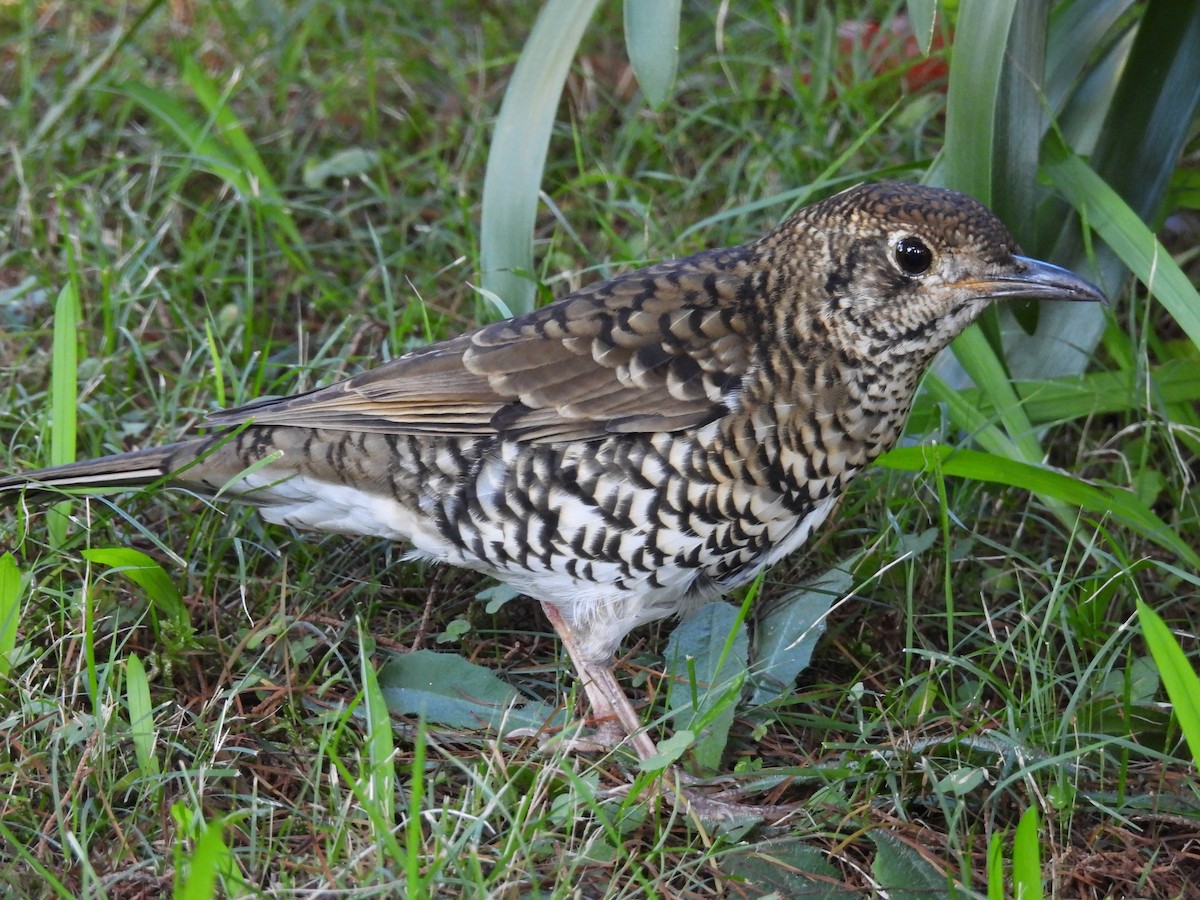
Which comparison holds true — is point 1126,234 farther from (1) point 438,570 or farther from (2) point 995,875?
(1) point 438,570

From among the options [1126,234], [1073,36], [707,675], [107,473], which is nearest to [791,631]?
[707,675]

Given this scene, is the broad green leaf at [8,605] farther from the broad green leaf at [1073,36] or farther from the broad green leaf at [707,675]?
the broad green leaf at [1073,36]

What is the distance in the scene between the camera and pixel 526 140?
3.46m

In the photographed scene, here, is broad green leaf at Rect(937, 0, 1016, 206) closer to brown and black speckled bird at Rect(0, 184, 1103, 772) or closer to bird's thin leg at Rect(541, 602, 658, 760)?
brown and black speckled bird at Rect(0, 184, 1103, 772)

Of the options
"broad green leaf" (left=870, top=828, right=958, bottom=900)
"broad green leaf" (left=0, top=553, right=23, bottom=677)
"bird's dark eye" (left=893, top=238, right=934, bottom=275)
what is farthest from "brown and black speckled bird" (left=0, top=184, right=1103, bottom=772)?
"broad green leaf" (left=870, top=828, right=958, bottom=900)

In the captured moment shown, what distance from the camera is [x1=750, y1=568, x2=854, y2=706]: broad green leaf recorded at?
297cm

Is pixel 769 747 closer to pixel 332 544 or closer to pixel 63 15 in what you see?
pixel 332 544

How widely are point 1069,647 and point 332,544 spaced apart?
172 centimetres

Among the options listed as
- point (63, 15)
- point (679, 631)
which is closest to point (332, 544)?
point (679, 631)

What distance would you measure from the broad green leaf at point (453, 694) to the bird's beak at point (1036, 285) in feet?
4.06

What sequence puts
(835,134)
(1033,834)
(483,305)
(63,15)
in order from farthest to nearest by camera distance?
(63,15) → (835,134) → (483,305) → (1033,834)

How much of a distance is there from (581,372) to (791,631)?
2.39ft

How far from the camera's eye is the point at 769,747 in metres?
2.92

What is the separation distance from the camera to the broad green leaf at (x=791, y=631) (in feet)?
9.74
